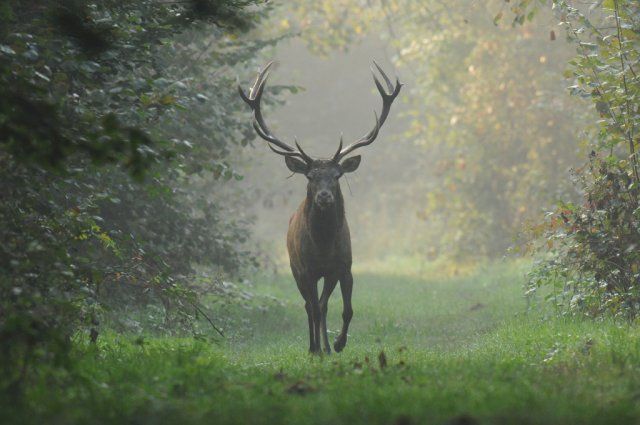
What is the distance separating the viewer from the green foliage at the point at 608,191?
1120 centimetres

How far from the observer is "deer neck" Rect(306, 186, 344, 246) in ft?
39.4

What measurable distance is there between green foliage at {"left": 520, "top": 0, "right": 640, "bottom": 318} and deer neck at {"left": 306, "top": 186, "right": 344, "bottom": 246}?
2543 millimetres

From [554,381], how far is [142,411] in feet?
9.80

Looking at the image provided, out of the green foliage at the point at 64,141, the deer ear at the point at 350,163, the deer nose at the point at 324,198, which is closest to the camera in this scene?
A: the green foliage at the point at 64,141

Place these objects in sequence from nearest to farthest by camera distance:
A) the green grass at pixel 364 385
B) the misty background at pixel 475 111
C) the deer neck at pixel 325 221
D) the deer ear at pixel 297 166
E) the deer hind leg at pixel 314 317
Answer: the green grass at pixel 364 385 → the deer hind leg at pixel 314 317 → the deer neck at pixel 325 221 → the deer ear at pixel 297 166 → the misty background at pixel 475 111

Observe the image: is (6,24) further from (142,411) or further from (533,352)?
(533,352)

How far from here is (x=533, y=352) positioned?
9.52m

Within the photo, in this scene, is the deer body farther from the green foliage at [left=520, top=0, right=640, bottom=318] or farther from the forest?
the green foliage at [left=520, top=0, right=640, bottom=318]

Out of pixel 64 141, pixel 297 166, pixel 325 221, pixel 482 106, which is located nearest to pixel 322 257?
pixel 325 221

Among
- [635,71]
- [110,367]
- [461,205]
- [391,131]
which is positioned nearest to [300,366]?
[110,367]

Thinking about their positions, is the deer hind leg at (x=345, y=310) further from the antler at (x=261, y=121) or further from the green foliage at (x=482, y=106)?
the green foliage at (x=482, y=106)

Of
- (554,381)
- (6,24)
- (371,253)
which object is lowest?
(554,381)

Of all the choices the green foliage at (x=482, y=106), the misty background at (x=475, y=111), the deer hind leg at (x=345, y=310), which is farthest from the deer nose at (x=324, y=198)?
the green foliage at (x=482, y=106)

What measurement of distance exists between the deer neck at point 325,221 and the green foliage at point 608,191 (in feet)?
8.34
